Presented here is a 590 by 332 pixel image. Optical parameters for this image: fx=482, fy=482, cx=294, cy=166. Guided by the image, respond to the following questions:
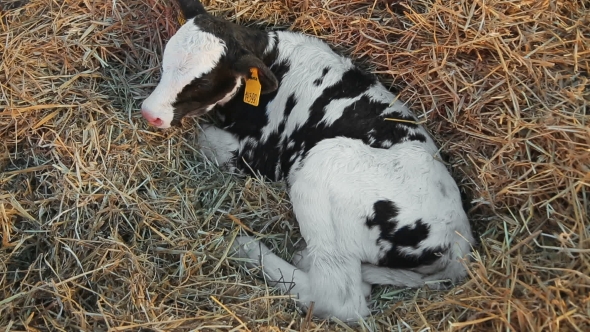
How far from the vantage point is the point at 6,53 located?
11.6ft

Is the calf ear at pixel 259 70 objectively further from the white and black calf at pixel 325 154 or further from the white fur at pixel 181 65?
the white fur at pixel 181 65

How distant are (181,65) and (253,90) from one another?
0.53 m

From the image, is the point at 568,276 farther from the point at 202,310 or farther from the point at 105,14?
the point at 105,14

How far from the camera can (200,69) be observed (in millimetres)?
3238

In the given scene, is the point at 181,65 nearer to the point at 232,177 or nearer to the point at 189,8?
the point at 189,8

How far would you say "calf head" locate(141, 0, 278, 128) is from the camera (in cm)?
321

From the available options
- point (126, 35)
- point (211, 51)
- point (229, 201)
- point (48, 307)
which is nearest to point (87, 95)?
point (126, 35)

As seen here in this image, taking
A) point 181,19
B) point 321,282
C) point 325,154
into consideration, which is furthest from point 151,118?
point 321,282

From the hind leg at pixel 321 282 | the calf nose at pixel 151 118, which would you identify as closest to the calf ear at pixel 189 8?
the calf nose at pixel 151 118

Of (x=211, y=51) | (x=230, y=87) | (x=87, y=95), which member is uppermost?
(x=211, y=51)

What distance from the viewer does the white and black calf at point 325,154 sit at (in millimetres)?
2895

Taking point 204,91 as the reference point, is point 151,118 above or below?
below

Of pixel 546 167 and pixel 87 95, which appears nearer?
pixel 546 167

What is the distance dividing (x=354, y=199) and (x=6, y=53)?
2.75 meters
